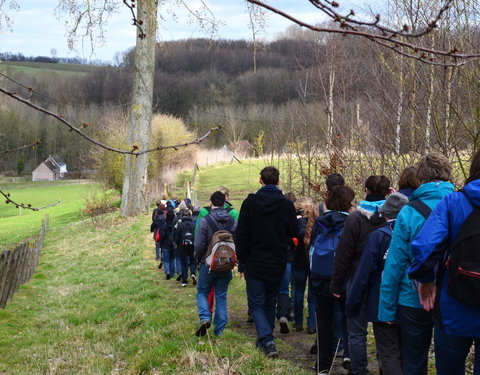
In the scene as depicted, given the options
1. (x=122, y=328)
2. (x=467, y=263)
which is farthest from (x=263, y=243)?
(x=122, y=328)

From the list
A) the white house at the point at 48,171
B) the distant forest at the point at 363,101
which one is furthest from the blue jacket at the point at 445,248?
the white house at the point at 48,171

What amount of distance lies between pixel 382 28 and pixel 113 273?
543 inches

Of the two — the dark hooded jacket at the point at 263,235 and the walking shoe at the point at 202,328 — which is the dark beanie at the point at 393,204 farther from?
the walking shoe at the point at 202,328

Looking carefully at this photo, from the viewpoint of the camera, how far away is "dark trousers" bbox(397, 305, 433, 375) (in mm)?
4230

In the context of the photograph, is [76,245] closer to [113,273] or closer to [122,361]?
[113,273]

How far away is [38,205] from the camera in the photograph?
53.3 metres

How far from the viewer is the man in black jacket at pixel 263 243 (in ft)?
21.6

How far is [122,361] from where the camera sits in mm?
7223

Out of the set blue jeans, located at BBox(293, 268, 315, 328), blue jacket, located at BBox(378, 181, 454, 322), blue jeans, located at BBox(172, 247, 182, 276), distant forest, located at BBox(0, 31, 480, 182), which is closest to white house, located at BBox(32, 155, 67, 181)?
distant forest, located at BBox(0, 31, 480, 182)

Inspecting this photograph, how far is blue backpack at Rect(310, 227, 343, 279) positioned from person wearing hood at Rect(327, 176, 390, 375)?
2.07ft

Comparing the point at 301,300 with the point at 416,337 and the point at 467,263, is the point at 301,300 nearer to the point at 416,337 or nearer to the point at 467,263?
the point at 416,337

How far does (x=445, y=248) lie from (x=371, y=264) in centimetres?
135

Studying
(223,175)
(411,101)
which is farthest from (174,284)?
(223,175)

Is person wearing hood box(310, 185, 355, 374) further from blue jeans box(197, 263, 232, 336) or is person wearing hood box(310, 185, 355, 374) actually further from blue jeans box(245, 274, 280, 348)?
blue jeans box(197, 263, 232, 336)
